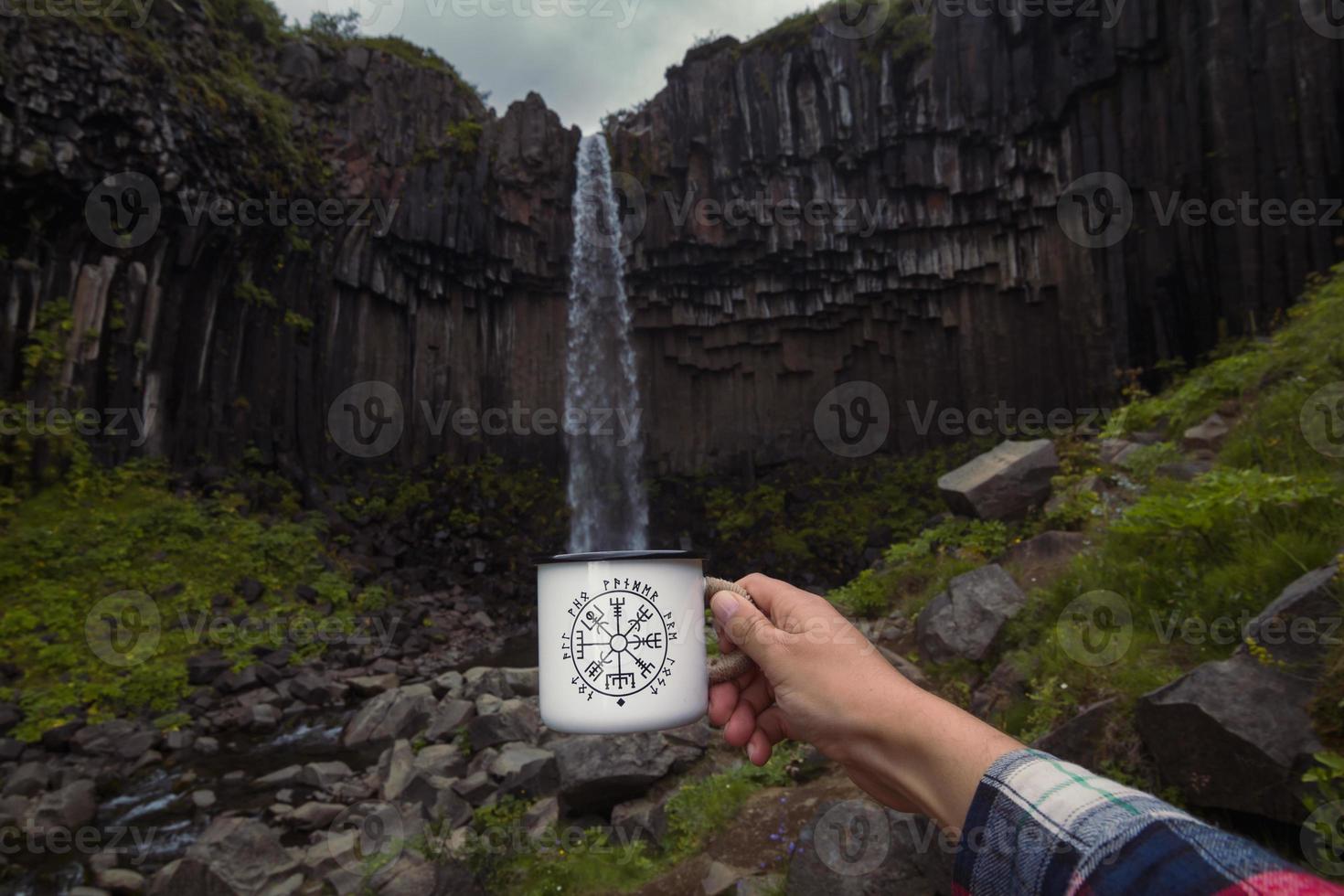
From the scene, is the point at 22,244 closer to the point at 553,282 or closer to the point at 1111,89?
the point at 553,282

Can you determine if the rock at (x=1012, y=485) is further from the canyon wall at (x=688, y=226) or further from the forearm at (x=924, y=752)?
the canyon wall at (x=688, y=226)

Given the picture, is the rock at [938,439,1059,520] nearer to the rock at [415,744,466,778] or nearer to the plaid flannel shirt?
the rock at [415,744,466,778]

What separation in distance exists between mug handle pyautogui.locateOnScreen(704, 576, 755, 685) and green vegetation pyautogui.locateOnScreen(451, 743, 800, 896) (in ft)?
10.4

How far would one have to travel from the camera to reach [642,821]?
517 centimetres

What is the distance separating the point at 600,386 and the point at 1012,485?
1960cm

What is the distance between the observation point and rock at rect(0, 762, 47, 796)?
7902mm

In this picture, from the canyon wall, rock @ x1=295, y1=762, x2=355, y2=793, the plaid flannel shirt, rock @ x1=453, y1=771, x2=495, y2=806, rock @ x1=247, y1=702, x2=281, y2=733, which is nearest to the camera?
the plaid flannel shirt

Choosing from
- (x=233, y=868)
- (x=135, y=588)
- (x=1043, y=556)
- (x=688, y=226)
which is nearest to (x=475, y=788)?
(x=233, y=868)

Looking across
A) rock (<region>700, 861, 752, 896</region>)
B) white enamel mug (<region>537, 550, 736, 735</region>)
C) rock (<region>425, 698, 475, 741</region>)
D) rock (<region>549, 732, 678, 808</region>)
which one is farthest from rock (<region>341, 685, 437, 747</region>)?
white enamel mug (<region>537, 550, 736, 735</region>)

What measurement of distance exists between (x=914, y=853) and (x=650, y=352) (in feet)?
78.3

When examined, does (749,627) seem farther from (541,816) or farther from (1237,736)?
(541,816)

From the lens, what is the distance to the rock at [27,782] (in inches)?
311

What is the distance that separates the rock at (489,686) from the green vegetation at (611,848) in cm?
437

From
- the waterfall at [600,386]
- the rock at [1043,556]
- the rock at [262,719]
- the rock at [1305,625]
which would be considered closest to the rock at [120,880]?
the rock at [262,719]
